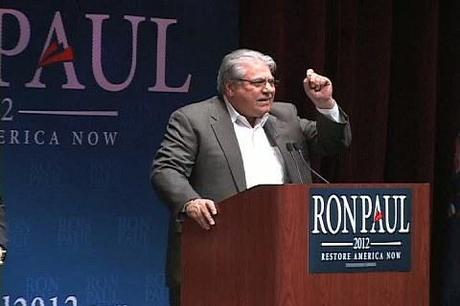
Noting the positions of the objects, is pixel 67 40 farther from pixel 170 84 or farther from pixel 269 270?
pixel 269 270

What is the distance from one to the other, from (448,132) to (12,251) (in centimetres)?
217

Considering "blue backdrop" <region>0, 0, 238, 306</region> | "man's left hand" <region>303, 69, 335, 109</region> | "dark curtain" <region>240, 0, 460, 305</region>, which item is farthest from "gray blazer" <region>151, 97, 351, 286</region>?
"dark curtain" <region>240, 0, 460, 305</region>

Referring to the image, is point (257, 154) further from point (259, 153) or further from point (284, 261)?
point (284, 261)

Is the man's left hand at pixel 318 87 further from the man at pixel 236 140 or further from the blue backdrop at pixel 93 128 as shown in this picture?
the blue backdrop at pixel 93 128

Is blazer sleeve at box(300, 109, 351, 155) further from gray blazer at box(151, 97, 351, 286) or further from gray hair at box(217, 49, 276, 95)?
gray hair at box(217, 49, 276, 95)

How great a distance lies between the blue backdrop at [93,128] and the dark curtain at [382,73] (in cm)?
28

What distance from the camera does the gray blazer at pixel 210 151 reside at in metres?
3.59

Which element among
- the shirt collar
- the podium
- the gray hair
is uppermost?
the gray hair

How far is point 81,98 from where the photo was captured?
4.53 meters

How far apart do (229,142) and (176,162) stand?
0.63 ft

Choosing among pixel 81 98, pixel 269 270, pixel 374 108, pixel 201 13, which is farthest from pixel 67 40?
pixel 269 270

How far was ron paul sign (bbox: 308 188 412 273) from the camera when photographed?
9.80 ft

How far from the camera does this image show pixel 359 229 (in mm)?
3037

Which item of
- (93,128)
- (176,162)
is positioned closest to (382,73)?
(93,128)
